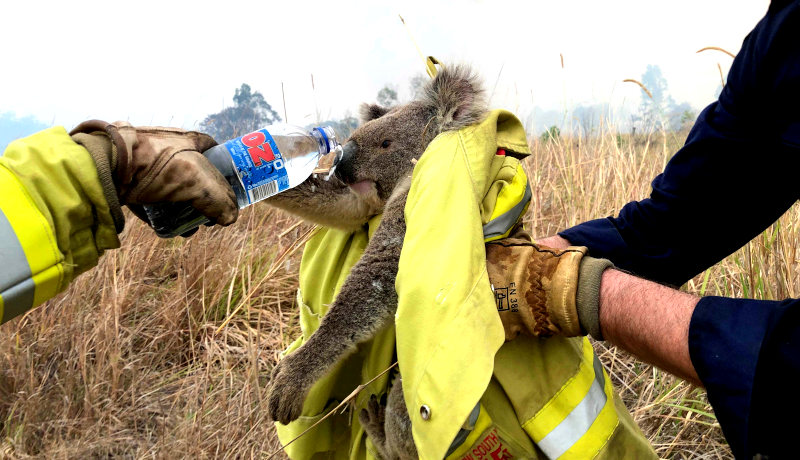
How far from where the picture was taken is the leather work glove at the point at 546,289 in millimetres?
1191

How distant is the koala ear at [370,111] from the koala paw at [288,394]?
1184mm

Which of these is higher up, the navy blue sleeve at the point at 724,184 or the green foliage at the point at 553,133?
the navy blue sleeve at the point at 724,184

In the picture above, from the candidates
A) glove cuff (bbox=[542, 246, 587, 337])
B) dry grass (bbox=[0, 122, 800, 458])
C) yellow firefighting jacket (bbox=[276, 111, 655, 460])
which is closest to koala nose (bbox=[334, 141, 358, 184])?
dry grass (bbox=[0, 122, 800, 458])

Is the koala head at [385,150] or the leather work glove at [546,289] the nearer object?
the leather work glove at [546,289]

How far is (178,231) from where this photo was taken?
1508 millimetres

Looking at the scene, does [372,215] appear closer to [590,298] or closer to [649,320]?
[590,298]

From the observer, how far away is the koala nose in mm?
2068

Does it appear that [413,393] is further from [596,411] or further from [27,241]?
[27,241]

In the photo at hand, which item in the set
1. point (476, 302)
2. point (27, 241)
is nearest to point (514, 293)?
point (476, 302)

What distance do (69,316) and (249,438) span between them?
159 centimetres

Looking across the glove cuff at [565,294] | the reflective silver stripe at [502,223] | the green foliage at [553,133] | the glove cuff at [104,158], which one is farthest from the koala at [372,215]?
the green foliage at [553,133]

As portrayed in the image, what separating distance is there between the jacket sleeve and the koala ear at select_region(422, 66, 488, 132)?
106 centimetres

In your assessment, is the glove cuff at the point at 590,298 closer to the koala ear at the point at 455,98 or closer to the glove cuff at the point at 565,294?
the glove cuff at the point at 565,294

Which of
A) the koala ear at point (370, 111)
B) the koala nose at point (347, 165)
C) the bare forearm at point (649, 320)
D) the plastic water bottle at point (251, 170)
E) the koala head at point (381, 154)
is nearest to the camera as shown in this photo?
the bare forearm at point (649, 320)
